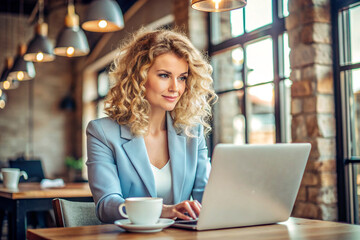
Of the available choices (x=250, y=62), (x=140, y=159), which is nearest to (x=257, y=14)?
(x=250, y=62)

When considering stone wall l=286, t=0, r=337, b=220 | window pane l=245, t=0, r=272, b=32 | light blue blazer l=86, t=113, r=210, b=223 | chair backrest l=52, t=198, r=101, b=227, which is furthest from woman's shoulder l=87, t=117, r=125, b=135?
window pane l=245, t=0, r=272, b=32

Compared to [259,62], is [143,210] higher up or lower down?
lower down

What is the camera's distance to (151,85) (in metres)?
2.10

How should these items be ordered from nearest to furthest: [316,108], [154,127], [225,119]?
1. [154,127]
2. [316,108]
3. [225,119]

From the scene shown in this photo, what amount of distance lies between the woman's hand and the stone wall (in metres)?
2.11

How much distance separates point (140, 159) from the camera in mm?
1937

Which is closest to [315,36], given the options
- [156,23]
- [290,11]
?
[290,11]

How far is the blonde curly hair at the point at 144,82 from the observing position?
82.2 inches

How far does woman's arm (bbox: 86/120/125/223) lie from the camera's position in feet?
5.68

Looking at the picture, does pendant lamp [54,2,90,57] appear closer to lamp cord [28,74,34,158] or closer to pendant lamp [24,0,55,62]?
pendant lamp [24,0,55,62]

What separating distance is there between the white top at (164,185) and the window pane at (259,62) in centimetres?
280

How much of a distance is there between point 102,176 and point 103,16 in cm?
212

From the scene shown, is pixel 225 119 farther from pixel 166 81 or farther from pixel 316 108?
pixel 166 81

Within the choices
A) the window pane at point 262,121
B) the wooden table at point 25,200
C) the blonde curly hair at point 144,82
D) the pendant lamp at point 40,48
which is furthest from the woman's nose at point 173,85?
the window pane at point 262,121
